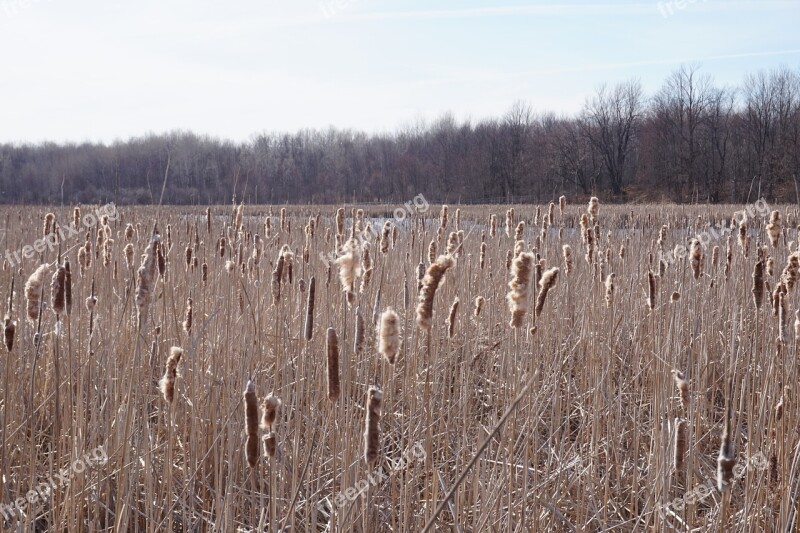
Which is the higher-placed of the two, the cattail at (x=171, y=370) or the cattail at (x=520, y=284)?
the cattail at (x=520, y=284)

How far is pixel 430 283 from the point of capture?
1.18 metres

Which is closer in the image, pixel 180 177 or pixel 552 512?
pixel 552 512

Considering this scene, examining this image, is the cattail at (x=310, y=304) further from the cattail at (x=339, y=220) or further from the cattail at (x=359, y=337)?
the cattail at (x=339, y=220)

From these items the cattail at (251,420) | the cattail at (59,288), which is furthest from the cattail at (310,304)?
the cattail at (59,288)

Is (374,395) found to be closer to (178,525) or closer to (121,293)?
(178,525)

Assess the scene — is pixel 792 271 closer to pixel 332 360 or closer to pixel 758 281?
pixel 758 281

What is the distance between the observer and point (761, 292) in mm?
1915

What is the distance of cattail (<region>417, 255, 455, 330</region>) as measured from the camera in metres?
1.15

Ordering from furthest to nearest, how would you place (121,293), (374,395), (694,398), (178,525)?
(121,293)
(694,398)
(178,525)
(374,395)

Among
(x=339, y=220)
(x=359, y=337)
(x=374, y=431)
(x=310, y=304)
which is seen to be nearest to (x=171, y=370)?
(x=310, y=304)

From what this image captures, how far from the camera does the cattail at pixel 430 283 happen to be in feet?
3.77

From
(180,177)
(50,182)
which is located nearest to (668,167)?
(180,177)

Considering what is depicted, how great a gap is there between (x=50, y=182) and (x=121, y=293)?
3902cm

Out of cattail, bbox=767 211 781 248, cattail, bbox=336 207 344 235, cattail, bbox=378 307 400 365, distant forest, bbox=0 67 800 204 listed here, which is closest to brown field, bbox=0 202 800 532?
cattail, bbox=378 307 400 365
